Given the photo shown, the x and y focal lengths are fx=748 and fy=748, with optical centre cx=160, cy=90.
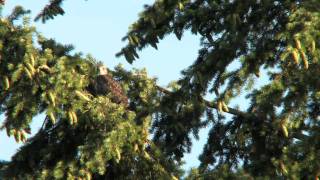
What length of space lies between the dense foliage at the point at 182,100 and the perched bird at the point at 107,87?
0.22 m

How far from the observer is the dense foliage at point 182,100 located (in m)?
7.10

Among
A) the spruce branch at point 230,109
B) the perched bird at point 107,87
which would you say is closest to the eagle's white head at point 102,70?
the perched bird at point 107,87

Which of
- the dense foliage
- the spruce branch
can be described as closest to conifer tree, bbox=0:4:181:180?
the dense foliage

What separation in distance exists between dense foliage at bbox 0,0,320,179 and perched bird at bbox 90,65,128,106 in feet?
0.71

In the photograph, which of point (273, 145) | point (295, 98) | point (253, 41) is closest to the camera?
point (295, 98)

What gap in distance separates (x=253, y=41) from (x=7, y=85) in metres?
2.68

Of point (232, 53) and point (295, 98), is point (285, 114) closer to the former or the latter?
point (295, 98)

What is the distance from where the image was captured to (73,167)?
7445mm

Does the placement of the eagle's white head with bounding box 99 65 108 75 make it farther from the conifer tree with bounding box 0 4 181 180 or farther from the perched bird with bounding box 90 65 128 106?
the conifer tree with bounding box 0 4 181 180

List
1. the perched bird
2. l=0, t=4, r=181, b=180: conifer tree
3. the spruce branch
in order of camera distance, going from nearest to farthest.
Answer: l=0, t=4, r=181, b=180: conifer tree → the perched bird → the spruce branch

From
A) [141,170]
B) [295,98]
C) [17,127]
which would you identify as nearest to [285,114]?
[295,98]

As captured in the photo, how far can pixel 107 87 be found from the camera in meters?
8.81

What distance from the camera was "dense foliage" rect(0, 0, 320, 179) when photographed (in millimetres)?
7102

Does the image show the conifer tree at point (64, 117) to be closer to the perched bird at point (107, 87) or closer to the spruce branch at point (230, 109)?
the perched bird at point (107, 87)
